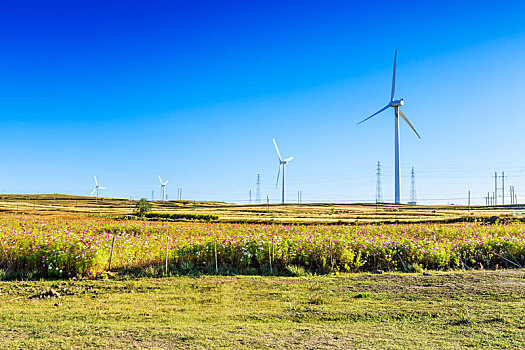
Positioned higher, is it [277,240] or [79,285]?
[277,240]

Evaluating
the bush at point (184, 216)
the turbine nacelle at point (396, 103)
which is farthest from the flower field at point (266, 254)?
the turbine nacelle at point (396, 103)

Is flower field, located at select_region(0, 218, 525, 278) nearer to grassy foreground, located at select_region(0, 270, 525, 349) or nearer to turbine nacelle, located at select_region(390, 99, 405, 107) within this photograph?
grassy foreground, located at select_region(0, 270, 525, 349)

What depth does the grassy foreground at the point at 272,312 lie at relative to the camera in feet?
20.1

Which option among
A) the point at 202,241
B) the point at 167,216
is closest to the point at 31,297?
the point at 202,241

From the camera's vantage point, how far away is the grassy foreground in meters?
6.14

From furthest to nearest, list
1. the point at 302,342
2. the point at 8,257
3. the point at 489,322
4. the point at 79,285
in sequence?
the point at 8,257 < the point at 79,285 < the point at 489,322 < the point at 302,342

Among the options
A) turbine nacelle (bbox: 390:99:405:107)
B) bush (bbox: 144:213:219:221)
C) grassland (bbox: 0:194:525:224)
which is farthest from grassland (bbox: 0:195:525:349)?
turbine nacelle (bbox: 390:99:405:107)

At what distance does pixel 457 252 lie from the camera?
1368 centimetres

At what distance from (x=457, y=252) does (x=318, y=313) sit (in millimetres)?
7993

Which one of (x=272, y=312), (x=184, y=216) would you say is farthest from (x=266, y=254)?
(x=184, y=216)

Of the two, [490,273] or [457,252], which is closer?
[490,273]

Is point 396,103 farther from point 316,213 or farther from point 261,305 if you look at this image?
point 261,305

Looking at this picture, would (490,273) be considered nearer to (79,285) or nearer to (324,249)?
(324,249)

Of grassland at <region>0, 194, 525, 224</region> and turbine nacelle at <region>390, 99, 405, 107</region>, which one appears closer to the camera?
grassland at <region>0, 194, 525, 224</region>
